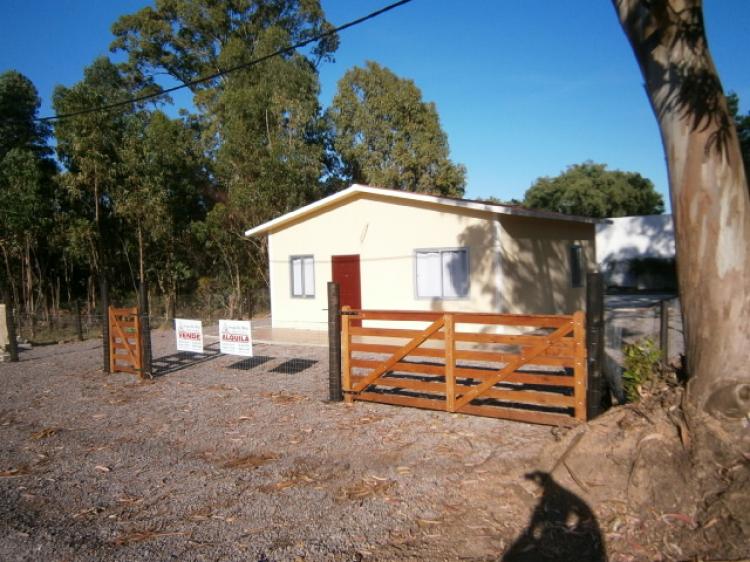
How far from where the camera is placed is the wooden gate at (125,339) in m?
10.4

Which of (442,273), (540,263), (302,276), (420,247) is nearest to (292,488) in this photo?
(442,273)

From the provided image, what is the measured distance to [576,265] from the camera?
1678 cm

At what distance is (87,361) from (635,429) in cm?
1182

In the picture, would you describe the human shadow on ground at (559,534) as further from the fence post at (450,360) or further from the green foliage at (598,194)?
the green foliage at (598,194)

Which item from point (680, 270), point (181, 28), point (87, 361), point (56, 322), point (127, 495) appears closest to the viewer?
point (680, 270)

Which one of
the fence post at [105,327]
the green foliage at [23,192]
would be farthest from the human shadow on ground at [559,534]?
the green foliage at [23,192]

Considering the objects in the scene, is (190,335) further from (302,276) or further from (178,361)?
(302,276)

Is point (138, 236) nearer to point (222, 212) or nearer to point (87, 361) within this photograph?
point (222, 212)

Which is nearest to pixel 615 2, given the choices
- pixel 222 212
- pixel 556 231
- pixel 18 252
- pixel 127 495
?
pixel 127 495

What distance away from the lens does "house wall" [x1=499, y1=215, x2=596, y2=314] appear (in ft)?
44.4

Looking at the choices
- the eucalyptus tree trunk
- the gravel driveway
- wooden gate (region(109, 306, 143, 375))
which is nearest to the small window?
the gravel driveway

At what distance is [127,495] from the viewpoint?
4961mm

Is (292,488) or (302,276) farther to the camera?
(302,276)

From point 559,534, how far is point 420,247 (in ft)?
34.6
